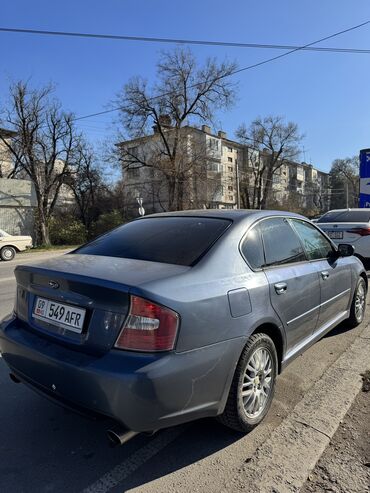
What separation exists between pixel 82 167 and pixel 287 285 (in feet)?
123

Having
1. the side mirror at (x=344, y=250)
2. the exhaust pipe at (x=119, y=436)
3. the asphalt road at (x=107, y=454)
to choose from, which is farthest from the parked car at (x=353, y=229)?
the exhaust pipe at (x=119, y=436)

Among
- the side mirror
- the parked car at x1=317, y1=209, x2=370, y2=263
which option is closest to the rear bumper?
the side mirror

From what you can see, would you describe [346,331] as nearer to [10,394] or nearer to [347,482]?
[347,482]

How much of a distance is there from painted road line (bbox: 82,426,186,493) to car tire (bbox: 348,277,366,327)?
3.12m

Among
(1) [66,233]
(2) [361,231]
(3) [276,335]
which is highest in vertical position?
(2) [361,231]

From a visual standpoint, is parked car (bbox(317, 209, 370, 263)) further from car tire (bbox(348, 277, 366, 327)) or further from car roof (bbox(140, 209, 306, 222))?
car roof (bbox(140, 209, 306, 222))

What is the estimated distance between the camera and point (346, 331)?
205 inches

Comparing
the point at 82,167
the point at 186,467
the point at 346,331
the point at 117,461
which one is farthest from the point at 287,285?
the point at 82,167

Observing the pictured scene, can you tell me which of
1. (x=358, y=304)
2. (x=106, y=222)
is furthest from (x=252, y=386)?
(x=106, y=222)

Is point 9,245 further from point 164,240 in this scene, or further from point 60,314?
point 60,314

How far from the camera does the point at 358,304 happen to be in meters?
5.33

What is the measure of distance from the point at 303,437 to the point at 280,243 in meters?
1.55

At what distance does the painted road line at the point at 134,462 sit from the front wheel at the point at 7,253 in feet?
52.3

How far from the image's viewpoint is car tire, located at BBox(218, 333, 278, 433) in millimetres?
2693
